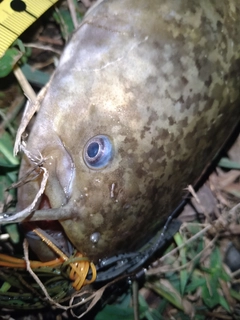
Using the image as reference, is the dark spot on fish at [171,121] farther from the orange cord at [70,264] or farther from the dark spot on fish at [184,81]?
the orange cord at [70,264]

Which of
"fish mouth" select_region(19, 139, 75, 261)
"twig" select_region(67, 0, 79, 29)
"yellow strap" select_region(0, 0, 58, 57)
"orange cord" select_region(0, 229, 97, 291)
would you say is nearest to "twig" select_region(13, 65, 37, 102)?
"yellow strap" select_region(0, 0, 58, 57)

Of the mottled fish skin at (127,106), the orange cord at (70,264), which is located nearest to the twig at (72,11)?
the mottled fish skin at (127,106)

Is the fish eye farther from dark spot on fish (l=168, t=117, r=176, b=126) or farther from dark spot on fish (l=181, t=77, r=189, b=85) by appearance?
dark spot on fish (l=181, t=77, r=189, b=85)

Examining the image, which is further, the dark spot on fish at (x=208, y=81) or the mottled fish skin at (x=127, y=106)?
the dark spot on fish at (x=208, y=81)

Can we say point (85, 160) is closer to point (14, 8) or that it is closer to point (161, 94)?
point (161, 94)

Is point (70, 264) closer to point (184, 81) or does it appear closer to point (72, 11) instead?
point (184, 81)
